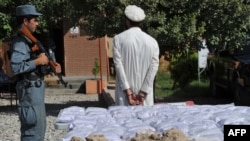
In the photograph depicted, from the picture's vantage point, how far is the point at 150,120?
5.16m

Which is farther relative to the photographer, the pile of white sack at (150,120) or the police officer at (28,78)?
the police officer at (28,78)

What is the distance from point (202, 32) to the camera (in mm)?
11609

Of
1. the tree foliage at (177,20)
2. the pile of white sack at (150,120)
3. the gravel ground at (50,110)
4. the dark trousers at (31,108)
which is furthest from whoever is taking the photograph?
the tree foliage at (177,20)

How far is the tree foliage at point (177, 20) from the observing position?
11.4 meters

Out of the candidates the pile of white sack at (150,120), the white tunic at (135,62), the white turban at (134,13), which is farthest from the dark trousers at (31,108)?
the white turban at (134,13)

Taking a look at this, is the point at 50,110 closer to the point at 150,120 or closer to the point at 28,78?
the point at 28,78

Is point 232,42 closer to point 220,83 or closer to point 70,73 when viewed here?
point 220,83

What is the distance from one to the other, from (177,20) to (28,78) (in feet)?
17.8

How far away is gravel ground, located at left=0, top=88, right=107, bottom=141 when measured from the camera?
10.4 meters

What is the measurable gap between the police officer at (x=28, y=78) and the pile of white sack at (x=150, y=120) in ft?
2.87

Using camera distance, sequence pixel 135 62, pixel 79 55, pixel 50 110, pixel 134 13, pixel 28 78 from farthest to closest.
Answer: pixel 79 55 < pixel 50 110 < pixel 135 62 < pixel 134 13 < pixel 28 78

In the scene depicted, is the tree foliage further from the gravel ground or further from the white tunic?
the white tunic

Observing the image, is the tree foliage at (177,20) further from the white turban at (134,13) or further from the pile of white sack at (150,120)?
the pile of white sack at (150,120)

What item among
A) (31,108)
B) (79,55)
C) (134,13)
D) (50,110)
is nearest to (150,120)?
(31,108)
